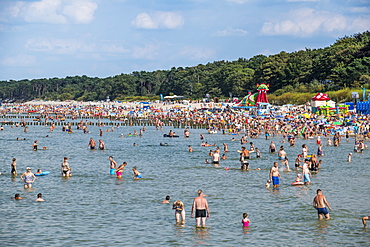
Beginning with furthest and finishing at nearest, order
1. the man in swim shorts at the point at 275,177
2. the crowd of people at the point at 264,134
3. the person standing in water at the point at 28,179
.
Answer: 1. the person standing in water at the point at 28,179
2. the crowd of people at the point at 264,134
3. the man in swim shorts at the point at 275,177

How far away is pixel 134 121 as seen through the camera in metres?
97.8

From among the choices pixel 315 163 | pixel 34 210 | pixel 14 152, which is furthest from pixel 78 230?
pixel 14 152

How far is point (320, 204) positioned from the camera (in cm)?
2047

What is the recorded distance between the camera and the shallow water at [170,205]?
745 inches

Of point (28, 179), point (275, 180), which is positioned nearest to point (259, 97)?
point (275, 180)

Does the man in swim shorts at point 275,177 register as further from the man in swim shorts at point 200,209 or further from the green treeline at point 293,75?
the green treeline at point 293,75

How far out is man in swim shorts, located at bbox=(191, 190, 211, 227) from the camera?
18.9 meters

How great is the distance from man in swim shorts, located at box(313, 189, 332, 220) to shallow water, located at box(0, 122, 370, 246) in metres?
0.40

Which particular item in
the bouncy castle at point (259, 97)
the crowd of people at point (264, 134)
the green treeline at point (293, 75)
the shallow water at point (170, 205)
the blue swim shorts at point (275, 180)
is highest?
the green treeline at point (293, 75)

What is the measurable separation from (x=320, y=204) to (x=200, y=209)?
189 inches

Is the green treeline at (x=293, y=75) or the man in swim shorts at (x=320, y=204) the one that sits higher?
the green treeline at (x=293, y=75)

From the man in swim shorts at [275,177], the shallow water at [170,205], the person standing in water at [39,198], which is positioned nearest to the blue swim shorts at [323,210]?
the shallow water at [170,205]

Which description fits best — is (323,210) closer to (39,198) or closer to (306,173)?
(306,173)

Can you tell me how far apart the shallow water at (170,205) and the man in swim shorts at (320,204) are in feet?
1.31
